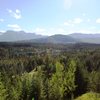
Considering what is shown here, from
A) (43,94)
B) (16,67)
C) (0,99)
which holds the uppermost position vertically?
(0,99)

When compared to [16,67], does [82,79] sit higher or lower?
higher

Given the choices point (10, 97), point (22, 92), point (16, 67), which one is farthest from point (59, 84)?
point (16, 67)

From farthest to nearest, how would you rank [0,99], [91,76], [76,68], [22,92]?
[91,76], [76,68], [22,92], [0,99]

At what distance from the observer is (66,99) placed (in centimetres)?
7994

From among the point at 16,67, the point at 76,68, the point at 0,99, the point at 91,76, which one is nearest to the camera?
the point at 0,99

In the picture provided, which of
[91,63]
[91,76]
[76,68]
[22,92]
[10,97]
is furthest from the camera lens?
[91,63]

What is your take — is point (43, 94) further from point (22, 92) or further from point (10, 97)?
point (10, 97)

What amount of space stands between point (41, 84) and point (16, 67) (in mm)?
122559

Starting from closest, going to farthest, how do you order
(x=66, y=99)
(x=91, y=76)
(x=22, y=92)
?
(x=22, y=92), (x=66, y=99), (x=91, y=76)

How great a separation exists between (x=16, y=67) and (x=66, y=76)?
120403 mm

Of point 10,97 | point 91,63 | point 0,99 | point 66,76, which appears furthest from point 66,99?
point 91,63

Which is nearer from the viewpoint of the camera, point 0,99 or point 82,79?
point 0,99

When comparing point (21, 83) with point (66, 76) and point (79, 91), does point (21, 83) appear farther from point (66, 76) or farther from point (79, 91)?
point (79, 91)

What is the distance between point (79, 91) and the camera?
86.9m
